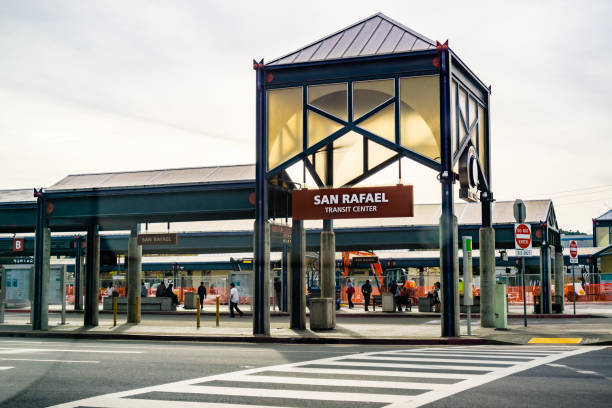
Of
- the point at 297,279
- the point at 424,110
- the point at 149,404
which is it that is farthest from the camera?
the point at 297,279

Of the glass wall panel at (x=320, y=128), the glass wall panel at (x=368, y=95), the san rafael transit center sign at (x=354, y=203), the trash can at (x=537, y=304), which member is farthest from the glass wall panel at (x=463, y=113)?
the trash can at (x=537, y=304)

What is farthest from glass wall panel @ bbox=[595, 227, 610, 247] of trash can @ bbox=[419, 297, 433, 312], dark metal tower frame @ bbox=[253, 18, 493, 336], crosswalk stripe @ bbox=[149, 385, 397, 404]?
crosswalk stripe @ bbox=[149, 385, 397, 404]

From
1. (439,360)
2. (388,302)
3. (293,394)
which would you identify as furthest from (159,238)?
(293,394)

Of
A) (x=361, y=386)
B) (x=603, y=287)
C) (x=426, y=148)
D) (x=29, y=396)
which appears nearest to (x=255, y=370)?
(x=361, y=386)

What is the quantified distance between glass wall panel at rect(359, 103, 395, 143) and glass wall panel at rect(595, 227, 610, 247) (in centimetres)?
7127

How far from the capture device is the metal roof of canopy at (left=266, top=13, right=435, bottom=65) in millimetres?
21552

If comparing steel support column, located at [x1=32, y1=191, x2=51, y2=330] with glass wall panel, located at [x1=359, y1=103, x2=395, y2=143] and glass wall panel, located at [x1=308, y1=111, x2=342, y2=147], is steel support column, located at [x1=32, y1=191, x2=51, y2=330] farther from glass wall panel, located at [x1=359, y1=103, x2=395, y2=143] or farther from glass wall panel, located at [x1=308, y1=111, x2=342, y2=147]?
glass wall panel, located at [x1=359, y1=103, x2=395, y2=143]

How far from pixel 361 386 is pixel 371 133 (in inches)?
476

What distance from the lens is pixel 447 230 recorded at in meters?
20.2

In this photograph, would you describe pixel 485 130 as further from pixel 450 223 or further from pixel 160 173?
pixel 160 173

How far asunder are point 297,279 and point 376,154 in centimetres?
584

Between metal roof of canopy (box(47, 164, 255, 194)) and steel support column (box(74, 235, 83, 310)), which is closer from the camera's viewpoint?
metal roof of canopy (box(47, 164, 255, 194))

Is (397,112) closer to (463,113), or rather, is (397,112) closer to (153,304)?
(463,113)

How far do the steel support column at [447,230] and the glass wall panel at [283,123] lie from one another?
4.64 metres
